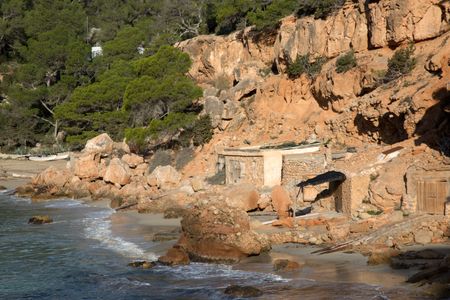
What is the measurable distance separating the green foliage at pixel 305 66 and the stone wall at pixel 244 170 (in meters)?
11.2

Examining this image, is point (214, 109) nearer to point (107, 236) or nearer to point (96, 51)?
point (107, 236)

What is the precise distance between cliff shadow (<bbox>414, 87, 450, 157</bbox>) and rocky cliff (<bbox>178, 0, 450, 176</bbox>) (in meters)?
0.06

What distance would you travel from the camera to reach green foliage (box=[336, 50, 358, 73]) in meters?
38.4

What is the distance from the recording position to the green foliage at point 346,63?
38.4 m

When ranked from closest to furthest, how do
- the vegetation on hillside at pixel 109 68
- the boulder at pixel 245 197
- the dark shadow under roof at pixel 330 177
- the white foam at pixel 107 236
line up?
the white foam at pixel 107 236, the dark shadow under roof at pixel 330 177, the boulder at pixel 245 197, the vegetation on hillside at pixel 109 68

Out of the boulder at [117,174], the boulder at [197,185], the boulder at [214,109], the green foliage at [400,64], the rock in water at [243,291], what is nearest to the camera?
the rock in water at [243,291]

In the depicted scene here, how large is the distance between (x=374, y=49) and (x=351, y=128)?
6384 mm

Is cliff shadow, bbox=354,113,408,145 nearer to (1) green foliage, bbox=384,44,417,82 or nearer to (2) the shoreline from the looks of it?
(1) green foliage, bbox=384,44,417,82

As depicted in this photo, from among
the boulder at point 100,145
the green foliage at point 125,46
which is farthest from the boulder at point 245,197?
the green foliage at point 125,46

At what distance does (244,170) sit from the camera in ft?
106

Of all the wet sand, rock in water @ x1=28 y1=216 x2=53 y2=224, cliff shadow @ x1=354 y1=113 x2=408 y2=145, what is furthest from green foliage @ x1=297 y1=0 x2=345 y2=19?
rock in water @ x1=28 y1=216 x2=53 y2=224

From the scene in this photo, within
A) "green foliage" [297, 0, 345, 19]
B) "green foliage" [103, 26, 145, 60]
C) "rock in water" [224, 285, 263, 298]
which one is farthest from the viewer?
"green foliage" [103, 26, 145, 60]

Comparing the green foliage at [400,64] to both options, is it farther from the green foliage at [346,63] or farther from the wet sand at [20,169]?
the wet sand at [20,169]

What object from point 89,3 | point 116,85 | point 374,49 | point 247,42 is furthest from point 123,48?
point 374,49
